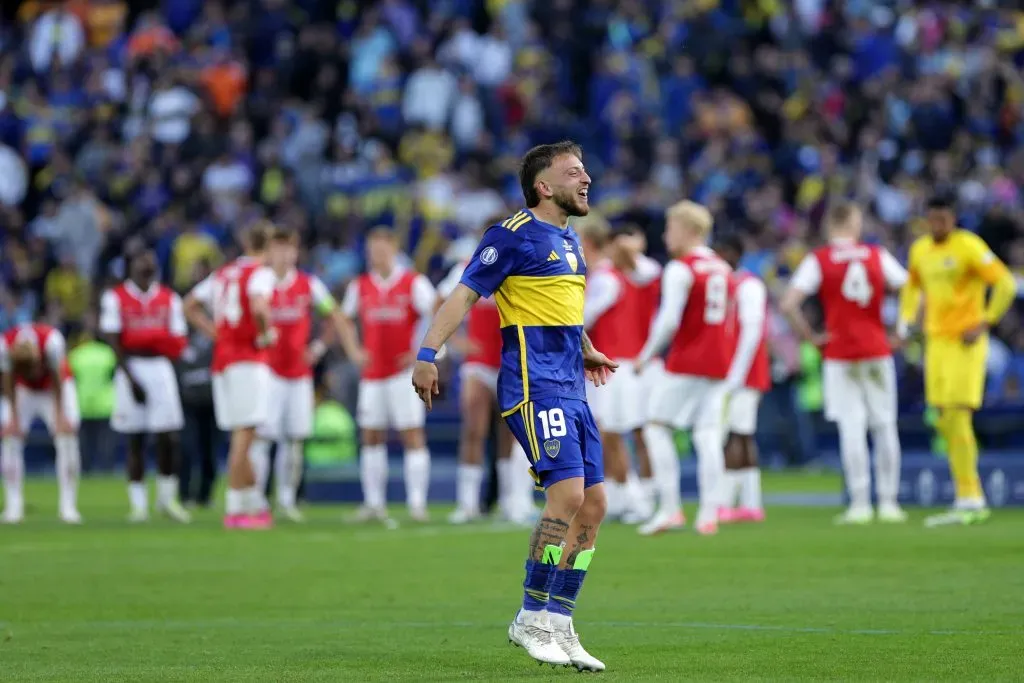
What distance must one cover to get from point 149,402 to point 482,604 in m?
8.21

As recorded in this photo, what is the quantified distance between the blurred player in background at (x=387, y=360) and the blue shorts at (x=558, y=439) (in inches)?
363

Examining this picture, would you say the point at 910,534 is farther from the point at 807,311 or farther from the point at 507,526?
the point at 807,311

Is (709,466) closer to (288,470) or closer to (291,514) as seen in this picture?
(291,514)

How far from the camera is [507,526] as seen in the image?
1684 cm

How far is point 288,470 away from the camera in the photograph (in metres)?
18.8

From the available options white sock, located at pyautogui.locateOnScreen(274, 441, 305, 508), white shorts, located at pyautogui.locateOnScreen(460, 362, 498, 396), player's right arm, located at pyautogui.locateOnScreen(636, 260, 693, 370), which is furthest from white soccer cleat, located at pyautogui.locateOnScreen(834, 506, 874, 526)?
white sock, located at pyautogui.locateOnScreen(274, 441, 305, 508)

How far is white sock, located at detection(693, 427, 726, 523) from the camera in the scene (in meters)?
15.3

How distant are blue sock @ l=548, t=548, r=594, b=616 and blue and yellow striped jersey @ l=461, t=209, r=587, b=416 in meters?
0.77

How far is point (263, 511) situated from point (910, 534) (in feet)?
20.7

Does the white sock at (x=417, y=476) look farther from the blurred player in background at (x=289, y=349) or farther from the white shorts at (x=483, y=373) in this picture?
the blurred player in background at (x=289, y=349)

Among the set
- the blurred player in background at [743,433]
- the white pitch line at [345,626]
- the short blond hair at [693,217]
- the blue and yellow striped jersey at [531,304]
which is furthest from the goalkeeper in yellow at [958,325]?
the blue and yellow striped jersey at [531,304]

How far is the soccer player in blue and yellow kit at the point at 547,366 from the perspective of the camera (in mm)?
8219

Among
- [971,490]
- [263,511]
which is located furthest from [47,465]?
[971,490]

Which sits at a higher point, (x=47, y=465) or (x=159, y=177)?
(x=159, y=177)
